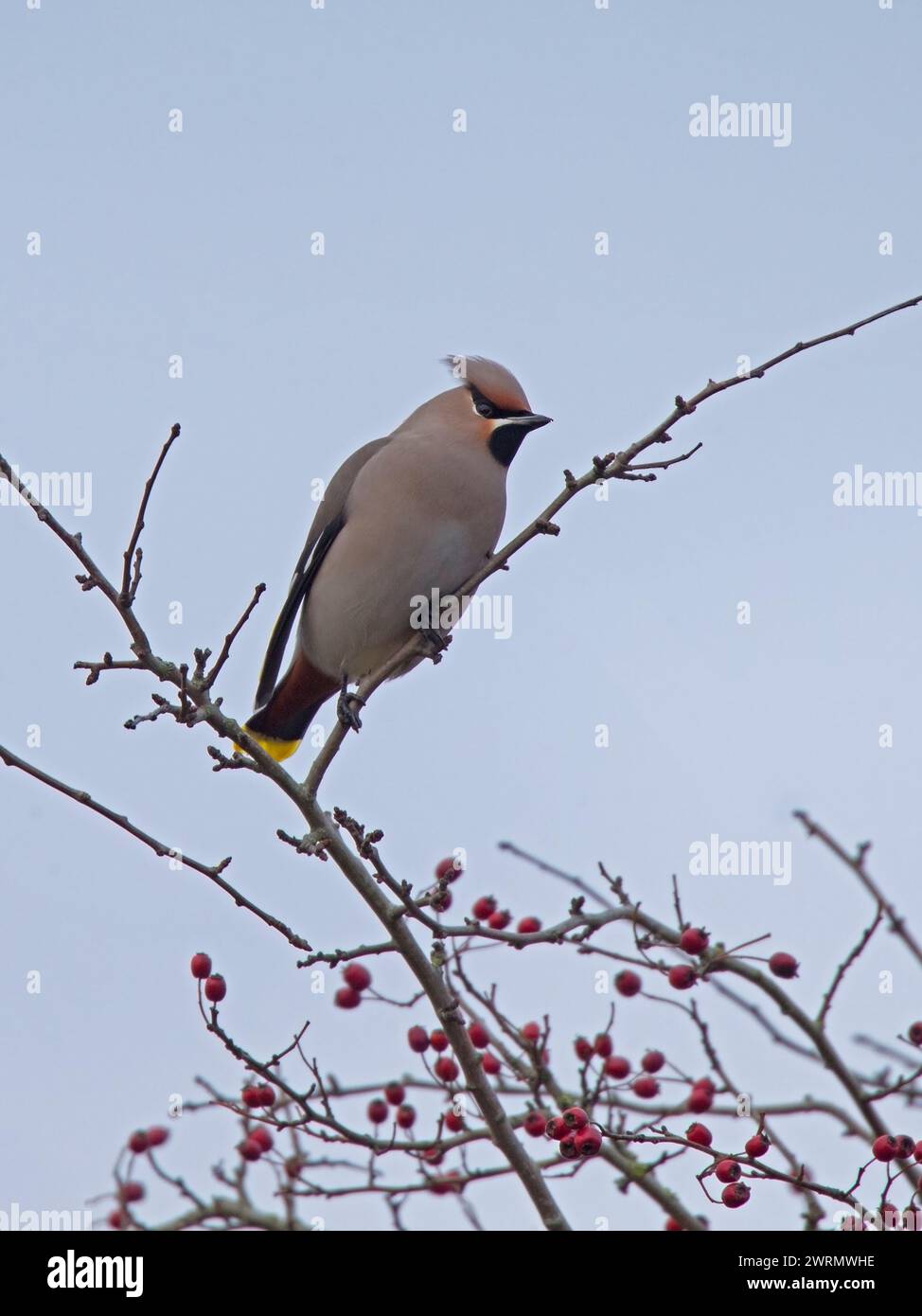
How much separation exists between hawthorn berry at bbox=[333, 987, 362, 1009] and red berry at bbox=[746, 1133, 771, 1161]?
5.66 ft

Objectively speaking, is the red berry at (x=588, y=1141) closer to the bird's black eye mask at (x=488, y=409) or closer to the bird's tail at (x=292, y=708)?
the bird's tail at (x=292, y=708)

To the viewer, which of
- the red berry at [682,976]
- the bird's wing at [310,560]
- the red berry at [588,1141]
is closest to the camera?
the red berry at [588,1141]

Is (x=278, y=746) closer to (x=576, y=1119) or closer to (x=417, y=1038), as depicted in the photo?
(x=417, y=1038)

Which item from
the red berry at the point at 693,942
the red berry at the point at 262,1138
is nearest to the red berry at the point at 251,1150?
the red berry at the point at 262,1138

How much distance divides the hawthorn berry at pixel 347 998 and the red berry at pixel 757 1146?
1.73 metres

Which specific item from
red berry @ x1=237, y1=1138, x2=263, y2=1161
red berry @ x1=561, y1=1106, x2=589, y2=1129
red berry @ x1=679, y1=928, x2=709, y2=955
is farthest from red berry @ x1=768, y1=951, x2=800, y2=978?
red berry @ x1=237, y1=1138, x2=263, y2=1161

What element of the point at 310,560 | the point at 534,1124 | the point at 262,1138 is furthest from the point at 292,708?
the point at 534,1124

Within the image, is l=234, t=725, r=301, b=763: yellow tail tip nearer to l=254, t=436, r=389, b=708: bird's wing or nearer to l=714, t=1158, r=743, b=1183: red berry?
l=254, t=436, r=389, b=708: bird's wing

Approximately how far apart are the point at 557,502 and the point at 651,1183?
171 centimetres

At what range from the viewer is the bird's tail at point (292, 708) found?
5.71 meters

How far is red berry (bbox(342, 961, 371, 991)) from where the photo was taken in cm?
487

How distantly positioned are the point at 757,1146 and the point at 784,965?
0.96 meters

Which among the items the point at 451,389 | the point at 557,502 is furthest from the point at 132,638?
the point at 451,389
